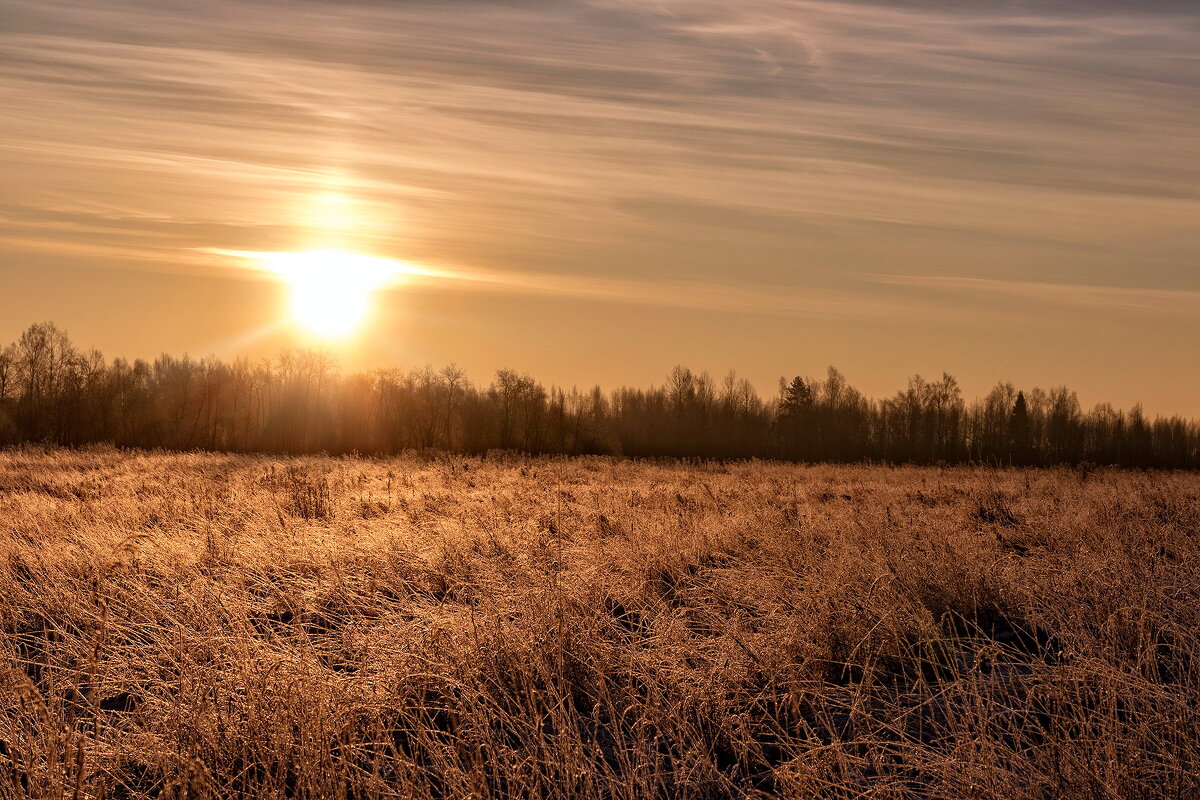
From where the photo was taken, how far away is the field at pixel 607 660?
4.03 m

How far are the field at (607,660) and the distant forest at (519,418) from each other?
39743 mm

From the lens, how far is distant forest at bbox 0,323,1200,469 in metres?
60.1

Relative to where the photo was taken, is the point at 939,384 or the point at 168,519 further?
the point at 939,384

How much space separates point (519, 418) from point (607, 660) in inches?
2550

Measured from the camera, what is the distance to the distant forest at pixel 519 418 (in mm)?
60125

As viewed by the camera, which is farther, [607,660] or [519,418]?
[519,418]

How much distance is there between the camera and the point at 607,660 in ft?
17.4

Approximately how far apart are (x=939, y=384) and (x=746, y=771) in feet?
282

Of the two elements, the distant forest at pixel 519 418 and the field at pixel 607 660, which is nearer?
the field at pixel 607 660

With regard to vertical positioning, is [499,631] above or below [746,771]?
above

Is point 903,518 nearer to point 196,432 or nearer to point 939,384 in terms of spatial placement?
point 196,432

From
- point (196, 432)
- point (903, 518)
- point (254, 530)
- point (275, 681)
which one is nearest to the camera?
point (275, 681)

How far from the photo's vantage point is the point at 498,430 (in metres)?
68.8

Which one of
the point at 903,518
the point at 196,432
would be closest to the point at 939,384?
the point at 196,432
